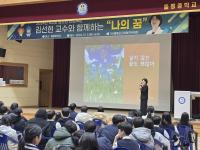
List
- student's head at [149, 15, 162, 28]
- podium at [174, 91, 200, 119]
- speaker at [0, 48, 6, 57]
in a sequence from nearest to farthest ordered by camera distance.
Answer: podium at [174, 91, 200, 119]
student's head at [149, 15, 162, 28]
speaker at [0, 48, 6, 57]

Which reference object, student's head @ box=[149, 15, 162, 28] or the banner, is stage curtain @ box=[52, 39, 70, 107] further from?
student's head @ box=[149, 15, 162, 28]

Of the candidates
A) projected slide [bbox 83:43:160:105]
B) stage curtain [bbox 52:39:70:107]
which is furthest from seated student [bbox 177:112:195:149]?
stage curtain [bbox 52:39:70:107]

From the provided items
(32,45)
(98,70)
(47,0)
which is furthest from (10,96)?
(47,0)

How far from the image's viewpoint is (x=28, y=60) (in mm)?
Result: 13789

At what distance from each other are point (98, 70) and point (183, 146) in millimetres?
7353

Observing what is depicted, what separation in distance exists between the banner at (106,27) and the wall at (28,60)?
1.12 meters

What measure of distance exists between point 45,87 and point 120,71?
3925mm

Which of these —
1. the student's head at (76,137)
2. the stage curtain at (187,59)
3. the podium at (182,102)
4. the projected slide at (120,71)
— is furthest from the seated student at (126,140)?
the stage curtain at (187,59)

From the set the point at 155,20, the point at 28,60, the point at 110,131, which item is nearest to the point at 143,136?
the point at 110,131

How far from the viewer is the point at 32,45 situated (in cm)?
1399

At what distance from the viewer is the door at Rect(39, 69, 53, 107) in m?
14.5

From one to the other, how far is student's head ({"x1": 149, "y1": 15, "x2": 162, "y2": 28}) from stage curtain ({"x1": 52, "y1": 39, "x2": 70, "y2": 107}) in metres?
5.19

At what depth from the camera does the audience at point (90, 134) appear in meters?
3.04

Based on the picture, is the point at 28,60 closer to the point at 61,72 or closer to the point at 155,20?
the point at 61,72
